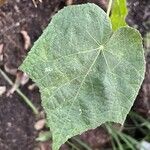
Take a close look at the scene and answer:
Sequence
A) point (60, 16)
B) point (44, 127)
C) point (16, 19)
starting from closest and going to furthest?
point (60, 16), point (16, 19), point (44, 127)

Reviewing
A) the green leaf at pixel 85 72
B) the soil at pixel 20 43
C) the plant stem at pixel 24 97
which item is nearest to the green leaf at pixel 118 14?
the green leaf at pixel 85 72

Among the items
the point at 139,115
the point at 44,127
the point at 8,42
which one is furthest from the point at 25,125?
the point at 139,115

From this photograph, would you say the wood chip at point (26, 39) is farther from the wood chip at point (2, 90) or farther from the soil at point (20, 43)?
the wood chip at point (2, 90)

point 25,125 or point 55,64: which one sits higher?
point 55,64

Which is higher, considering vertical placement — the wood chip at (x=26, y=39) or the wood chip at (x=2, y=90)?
the wood chip at (x=26, y=39)

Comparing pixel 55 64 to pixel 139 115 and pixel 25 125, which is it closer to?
pixel 25 125

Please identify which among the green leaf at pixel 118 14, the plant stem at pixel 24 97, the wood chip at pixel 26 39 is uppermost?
the green leaf at pixel 118 14

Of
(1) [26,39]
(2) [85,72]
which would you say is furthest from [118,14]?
(1) [26,39]
